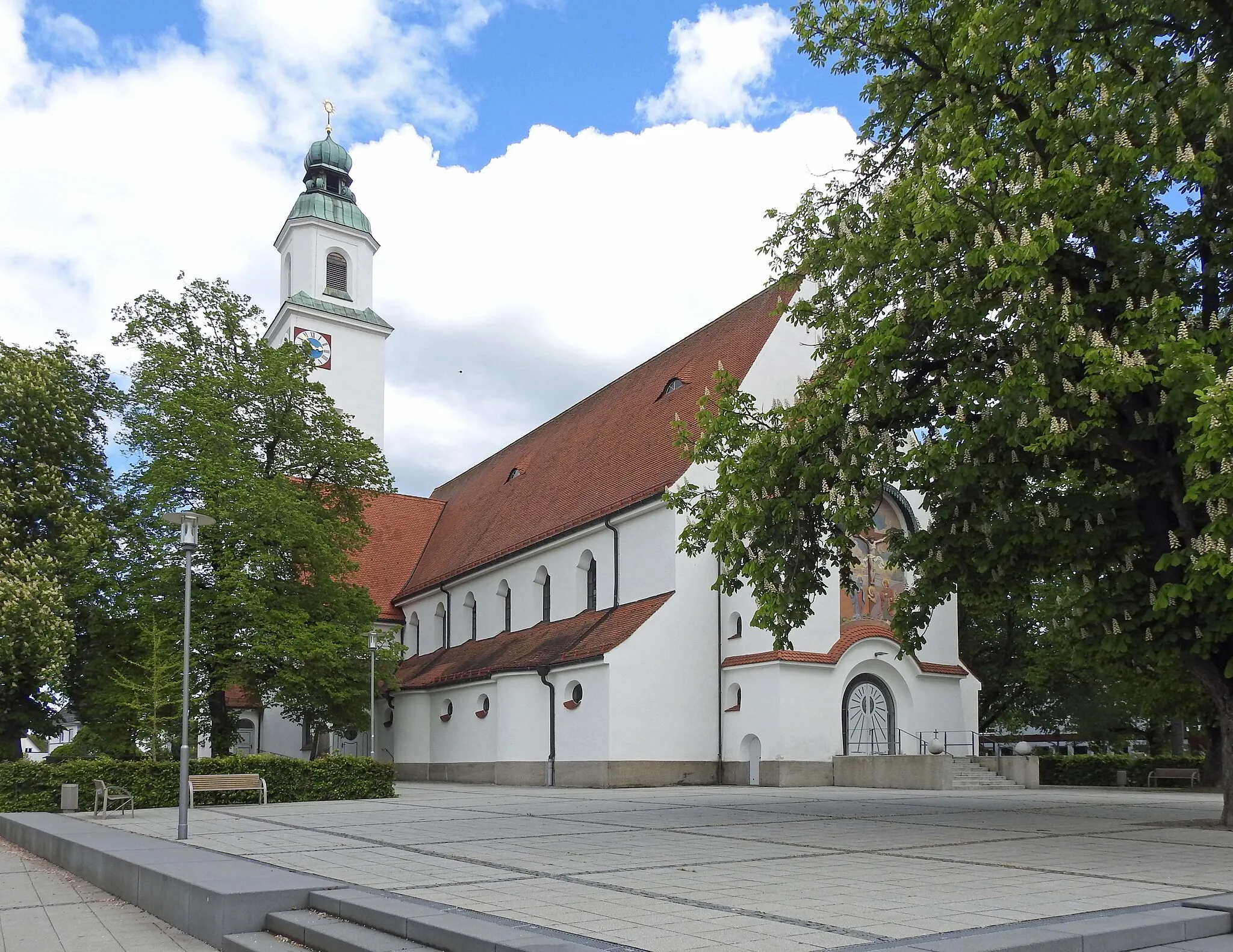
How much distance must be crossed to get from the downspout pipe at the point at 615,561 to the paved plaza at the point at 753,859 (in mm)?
10079

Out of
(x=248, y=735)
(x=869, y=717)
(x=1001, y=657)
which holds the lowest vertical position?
(x=248, y=735)

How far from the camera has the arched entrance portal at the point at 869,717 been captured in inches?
1155

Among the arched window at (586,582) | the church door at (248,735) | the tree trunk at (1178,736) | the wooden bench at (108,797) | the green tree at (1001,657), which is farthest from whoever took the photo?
the church door at (248,735)

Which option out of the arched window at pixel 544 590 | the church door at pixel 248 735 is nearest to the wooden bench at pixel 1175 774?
the arched window at pixel 544 590

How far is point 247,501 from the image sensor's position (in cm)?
2895

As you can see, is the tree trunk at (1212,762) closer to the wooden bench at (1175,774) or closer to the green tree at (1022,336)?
the wooden bench at (1175,774)

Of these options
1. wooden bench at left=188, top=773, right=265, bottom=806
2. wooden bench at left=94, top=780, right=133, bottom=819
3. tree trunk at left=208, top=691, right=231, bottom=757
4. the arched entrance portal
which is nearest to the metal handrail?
the arched entrance portal

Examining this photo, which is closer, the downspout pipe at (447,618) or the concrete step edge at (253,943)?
the concrete step edge at (253,943)

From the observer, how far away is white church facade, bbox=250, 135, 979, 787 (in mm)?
28453

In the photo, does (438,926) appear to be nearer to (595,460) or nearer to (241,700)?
(595,460)

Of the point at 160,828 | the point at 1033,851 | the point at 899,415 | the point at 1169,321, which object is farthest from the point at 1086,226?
the point at 160,828

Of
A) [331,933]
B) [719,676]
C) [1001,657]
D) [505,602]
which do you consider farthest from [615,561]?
[331,933]

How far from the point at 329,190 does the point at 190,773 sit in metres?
36.2

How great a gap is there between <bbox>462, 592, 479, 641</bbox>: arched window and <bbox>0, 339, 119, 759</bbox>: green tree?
12.7 metres
